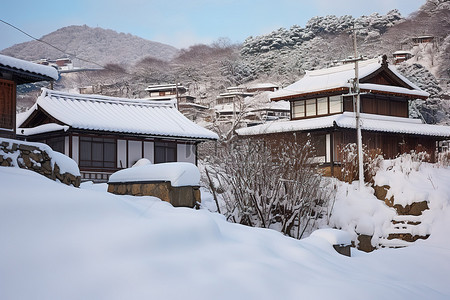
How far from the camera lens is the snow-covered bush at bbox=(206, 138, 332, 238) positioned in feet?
50.1

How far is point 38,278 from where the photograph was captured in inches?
132

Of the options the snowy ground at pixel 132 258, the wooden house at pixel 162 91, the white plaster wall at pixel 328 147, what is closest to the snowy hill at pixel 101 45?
the wooden house at pixel 162 91

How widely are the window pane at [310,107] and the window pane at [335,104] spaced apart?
1.11 metres

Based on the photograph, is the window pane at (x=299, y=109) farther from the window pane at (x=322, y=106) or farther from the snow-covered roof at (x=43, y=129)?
the snow-covered roof at (x=43, y=129)

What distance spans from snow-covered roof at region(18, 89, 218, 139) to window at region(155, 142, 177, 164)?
4.08ft

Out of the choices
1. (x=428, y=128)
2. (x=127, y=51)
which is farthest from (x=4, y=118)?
(x=127, y=51)

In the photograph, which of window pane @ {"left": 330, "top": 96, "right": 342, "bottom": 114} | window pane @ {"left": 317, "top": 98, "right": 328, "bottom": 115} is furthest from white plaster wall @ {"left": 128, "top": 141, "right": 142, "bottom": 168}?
window pane @ {"left": 330, "top": 96, "right": 342, "bottom": 114}

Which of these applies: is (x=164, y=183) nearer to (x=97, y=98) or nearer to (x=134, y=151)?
(x=134, y=151)

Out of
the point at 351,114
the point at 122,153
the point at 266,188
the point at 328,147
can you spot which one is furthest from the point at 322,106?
the point at 266,188

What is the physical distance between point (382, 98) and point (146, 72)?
42.5m

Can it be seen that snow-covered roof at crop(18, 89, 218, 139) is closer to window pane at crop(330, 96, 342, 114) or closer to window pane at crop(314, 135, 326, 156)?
window pane at crop(314, 135, 326, 156)

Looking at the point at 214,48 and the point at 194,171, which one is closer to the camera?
the point at 194,171

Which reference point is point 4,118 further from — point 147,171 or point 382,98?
point 382,98

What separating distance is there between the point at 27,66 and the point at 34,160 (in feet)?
10.8
